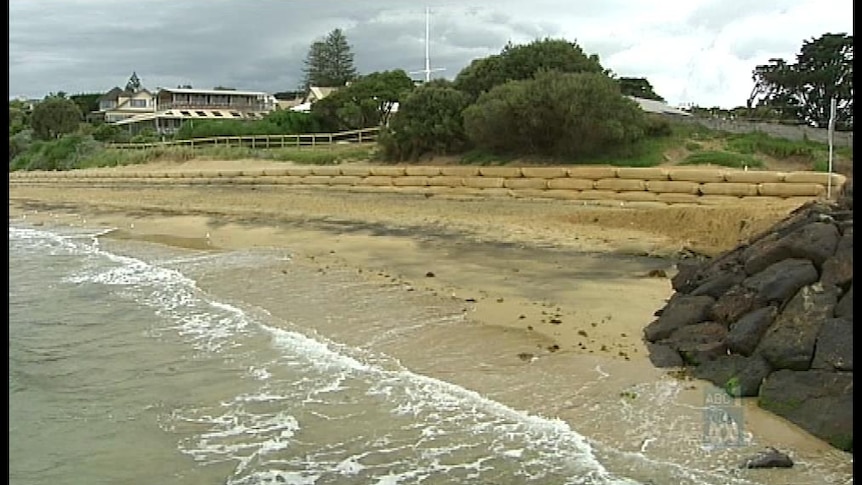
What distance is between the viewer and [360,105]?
49094 millimetres

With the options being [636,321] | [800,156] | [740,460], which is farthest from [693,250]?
[800,156]

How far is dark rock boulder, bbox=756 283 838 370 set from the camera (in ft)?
22.1

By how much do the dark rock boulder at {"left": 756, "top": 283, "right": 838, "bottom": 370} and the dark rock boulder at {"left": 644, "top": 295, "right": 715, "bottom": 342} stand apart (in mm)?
1222

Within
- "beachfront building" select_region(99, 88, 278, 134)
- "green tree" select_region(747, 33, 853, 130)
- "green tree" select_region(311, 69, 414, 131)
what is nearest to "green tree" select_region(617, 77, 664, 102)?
"green tree" select_region(747, 33, 853, 130)

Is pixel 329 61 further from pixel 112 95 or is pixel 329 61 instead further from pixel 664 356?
pixel 664 356

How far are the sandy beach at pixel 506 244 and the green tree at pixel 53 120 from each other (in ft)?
131

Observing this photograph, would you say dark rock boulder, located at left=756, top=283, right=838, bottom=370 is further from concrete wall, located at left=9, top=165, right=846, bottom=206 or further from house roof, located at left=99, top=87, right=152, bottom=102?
house roof, located at left=99, top=87, right=152, bottom=102

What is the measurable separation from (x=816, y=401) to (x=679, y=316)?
2.70 meters

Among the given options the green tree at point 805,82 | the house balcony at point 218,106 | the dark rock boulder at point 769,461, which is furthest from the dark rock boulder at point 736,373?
the house balcony at point 218,106

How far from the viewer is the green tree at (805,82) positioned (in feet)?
129

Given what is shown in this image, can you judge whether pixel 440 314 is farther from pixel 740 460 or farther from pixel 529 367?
pixel 740 460

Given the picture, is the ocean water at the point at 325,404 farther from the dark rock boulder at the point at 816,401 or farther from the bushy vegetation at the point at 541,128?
the bushy vegetation at the point at 541,128

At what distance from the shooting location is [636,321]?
31.6ft

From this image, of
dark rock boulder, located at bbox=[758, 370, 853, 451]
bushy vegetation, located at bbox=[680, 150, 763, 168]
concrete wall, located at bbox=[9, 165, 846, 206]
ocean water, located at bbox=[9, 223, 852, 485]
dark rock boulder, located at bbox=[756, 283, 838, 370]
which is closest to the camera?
ocean water, located at bbox=[9, 223, 852, 485]
